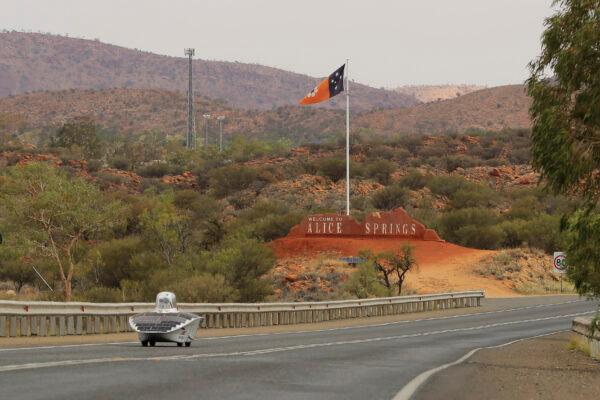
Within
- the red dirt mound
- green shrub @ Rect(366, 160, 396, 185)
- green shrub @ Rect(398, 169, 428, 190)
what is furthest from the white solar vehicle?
green shrub @ Rect(366, 160, 396, 185)

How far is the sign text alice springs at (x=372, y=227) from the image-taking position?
64.0m

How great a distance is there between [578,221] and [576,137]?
4.88 ft

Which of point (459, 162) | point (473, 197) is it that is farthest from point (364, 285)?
point (459, 162)

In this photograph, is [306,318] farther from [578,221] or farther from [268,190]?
[268,190]

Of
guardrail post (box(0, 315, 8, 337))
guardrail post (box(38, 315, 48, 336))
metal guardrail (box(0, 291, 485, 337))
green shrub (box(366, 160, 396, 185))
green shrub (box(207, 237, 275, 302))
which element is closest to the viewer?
guardrail post (box(0, 315, 8, 337))

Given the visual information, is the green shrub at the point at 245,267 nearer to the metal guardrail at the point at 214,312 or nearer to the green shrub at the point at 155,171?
the metal guardrail at the point at 214,312

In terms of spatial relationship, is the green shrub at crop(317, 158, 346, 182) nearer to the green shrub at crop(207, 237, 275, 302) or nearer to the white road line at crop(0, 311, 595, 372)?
the green shrub at crop(207, 237, 275, 302)

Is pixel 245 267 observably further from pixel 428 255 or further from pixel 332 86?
pixel 428 255

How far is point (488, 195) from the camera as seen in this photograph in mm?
88625

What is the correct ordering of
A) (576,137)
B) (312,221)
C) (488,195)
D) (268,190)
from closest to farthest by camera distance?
(576,137) < (312,221) < (488,195) < (268,190)

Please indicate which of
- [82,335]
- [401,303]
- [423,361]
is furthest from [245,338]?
[401,303]

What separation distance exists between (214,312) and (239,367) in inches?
719

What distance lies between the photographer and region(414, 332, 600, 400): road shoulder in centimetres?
1295

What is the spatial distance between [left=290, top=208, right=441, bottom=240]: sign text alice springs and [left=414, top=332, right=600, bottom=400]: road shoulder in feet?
132
